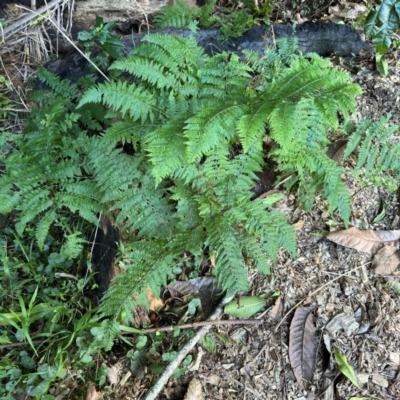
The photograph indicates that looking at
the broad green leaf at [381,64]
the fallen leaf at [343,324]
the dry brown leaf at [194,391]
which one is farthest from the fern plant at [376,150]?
the dry brown leaf at [194,391]

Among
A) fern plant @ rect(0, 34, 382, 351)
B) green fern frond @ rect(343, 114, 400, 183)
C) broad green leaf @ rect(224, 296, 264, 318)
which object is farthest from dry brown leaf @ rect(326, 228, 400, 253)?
broad green leaf @ rect(224, 296, 264, 318)

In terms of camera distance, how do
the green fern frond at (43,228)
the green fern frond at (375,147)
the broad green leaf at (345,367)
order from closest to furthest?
the broad green leaf at (345,367) → the green fern frond at (43,228) → the green fern frond at (375,147)

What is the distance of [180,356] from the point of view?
7.63 ft

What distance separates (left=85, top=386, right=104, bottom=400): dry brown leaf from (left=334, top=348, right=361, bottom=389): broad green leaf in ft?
4.97

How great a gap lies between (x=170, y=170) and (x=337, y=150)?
4.91ft

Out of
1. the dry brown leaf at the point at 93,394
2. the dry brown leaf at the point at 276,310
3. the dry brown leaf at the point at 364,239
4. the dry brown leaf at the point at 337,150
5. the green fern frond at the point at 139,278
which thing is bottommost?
the dry brown leaf at the point at 93,394

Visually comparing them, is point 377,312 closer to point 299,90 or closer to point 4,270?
point 299,90

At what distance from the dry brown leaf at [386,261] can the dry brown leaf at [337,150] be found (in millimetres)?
775

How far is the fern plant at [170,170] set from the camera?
225 cm

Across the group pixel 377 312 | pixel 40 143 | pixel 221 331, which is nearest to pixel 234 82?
pixel 40 143

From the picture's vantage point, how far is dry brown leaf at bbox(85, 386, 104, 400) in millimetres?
2244

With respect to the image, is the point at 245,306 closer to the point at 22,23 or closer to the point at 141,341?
the point at 141,341

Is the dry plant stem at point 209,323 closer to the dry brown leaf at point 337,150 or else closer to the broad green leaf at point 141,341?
the broad green leaf at point 141,341

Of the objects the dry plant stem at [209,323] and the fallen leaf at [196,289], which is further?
the fallen leaf at [196,289]
